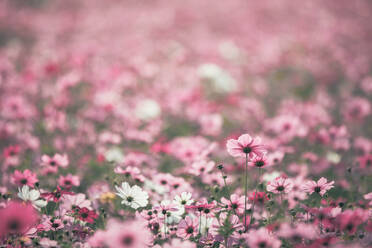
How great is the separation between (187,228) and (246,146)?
48 cm

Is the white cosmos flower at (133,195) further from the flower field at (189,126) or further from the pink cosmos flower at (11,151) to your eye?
the pink cosmos flower at (11,151)

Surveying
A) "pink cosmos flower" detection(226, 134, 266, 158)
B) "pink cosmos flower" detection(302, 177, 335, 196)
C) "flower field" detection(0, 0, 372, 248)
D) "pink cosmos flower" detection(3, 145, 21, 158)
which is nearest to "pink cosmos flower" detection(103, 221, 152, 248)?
"flower field" detection(0, 0, 372, 248)

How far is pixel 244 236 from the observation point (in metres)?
1.33

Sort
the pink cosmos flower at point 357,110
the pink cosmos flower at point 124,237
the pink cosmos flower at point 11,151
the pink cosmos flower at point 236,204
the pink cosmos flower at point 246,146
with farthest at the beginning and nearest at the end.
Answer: the pink cosmos flower at point 357,110 → the pink cosmos flower at point 11,151 → the pink cosmos flower at point 236,204 → the pink cosmos flower at point 246,146 → the pink cosmos flower at point 124,237

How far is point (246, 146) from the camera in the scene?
137 cm

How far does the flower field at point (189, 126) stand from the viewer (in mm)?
1404

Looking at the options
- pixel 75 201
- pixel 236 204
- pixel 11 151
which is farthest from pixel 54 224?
pixel 11 151

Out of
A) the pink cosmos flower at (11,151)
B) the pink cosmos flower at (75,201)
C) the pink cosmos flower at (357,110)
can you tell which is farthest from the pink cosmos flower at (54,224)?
the pink cosmos flower at (357,110)

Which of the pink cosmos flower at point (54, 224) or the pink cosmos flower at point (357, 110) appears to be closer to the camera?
the pink cosmos flower at point (54, 224)

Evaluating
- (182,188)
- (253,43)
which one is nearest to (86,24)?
→ (253,43)

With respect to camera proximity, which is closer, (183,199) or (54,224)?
(54,224)

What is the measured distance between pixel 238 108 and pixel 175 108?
2.87 ft

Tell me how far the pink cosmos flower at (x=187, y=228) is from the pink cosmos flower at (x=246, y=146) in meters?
0.39

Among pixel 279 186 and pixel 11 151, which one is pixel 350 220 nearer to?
pixel 279 186
